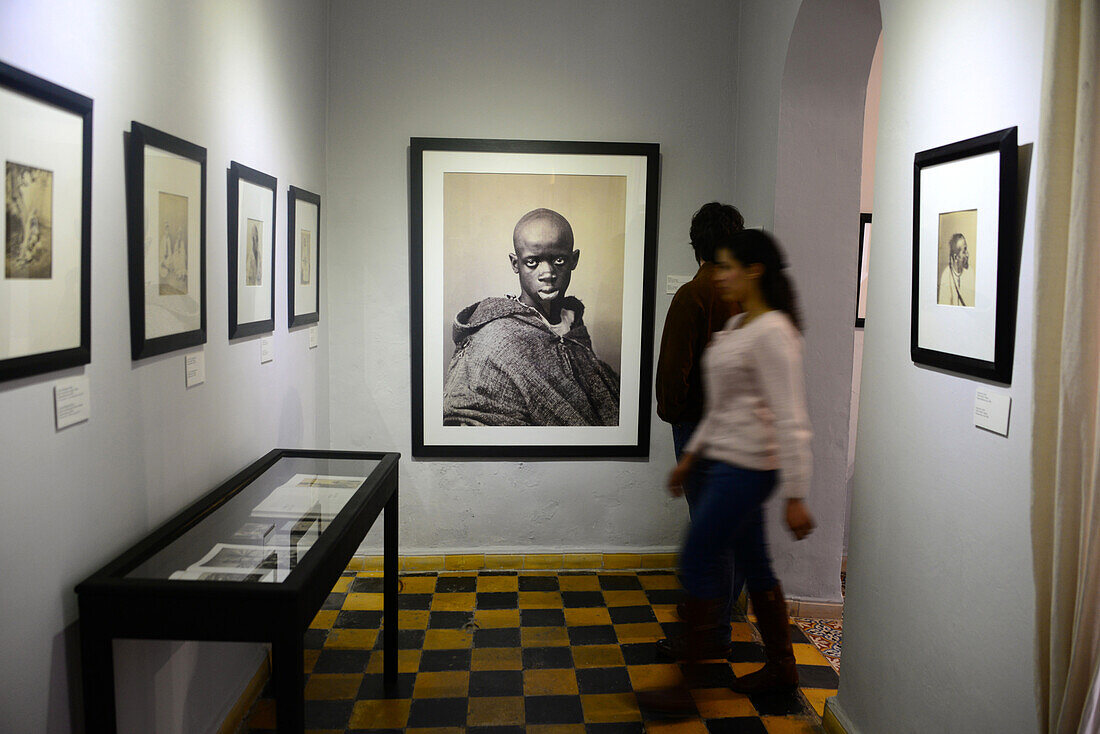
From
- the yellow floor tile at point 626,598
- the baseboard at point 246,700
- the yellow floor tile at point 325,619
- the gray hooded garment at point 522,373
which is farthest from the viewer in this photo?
the gray hooded garment at point 522,373

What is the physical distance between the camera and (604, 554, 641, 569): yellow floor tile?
4.33m

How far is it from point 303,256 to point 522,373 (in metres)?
1.26

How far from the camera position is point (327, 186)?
159 inches

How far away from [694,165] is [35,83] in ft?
10.5

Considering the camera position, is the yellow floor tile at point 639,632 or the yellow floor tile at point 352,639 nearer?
the yellow floor tile at point 352,639

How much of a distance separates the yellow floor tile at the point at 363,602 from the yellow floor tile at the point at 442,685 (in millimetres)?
665

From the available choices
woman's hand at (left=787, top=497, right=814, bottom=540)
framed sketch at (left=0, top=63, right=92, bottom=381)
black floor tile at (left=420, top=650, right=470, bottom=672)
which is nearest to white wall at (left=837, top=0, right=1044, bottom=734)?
woman's hand at (left=787, top=497, right=814, bottom=540)

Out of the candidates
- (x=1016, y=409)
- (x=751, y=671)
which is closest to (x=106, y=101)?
(x=1016, y=409)

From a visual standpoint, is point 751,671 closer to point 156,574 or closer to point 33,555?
point 156,574

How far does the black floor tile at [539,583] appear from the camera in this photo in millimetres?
4066

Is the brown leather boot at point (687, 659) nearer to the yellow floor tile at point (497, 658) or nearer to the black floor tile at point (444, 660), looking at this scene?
the yellow floor tile at point (497, 658)

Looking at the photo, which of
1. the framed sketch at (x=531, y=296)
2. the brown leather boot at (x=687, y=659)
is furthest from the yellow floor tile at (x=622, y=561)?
the brown leather boot at (x=687, y=659)

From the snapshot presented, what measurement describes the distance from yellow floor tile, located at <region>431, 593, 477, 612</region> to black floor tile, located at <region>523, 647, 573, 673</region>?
516 millimetres

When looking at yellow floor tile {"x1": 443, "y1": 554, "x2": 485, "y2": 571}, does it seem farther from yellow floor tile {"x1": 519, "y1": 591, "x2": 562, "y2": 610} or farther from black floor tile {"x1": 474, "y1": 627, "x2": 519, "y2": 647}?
black floor tile {"x1": 474, "y1": 627, "x2": 519, "y2": 647}
